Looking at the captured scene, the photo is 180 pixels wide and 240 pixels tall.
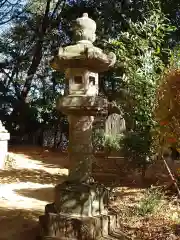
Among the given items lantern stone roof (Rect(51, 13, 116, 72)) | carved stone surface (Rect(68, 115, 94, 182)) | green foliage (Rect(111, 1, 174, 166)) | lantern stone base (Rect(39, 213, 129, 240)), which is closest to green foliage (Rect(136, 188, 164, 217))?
lantern stone base (Rect(39, 213, 129, 240))

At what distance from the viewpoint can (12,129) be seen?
1590cm

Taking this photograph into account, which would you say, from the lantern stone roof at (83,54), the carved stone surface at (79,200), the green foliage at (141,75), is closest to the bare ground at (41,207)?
the carved stone surface at (79,200)

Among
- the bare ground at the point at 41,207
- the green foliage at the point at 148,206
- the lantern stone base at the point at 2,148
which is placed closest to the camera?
the bare ground at the point at 41,207

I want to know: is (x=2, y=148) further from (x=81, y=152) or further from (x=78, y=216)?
(x=78, y=216)

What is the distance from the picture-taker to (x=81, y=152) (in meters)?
4.29

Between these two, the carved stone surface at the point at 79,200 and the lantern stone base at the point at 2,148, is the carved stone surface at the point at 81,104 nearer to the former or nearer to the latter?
the carved stone surface at the point at 79,200

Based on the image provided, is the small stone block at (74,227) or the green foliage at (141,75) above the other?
the green foliage at (141,75)

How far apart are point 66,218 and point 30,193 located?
10.1 ft

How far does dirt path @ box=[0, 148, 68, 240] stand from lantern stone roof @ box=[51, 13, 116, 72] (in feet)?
7.54

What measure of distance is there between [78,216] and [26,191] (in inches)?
128

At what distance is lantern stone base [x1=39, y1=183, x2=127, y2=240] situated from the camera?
3928 mm

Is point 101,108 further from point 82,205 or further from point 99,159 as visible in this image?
point 99,159

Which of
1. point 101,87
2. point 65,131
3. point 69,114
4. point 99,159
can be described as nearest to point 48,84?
point 65,131

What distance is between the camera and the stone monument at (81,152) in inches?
157
